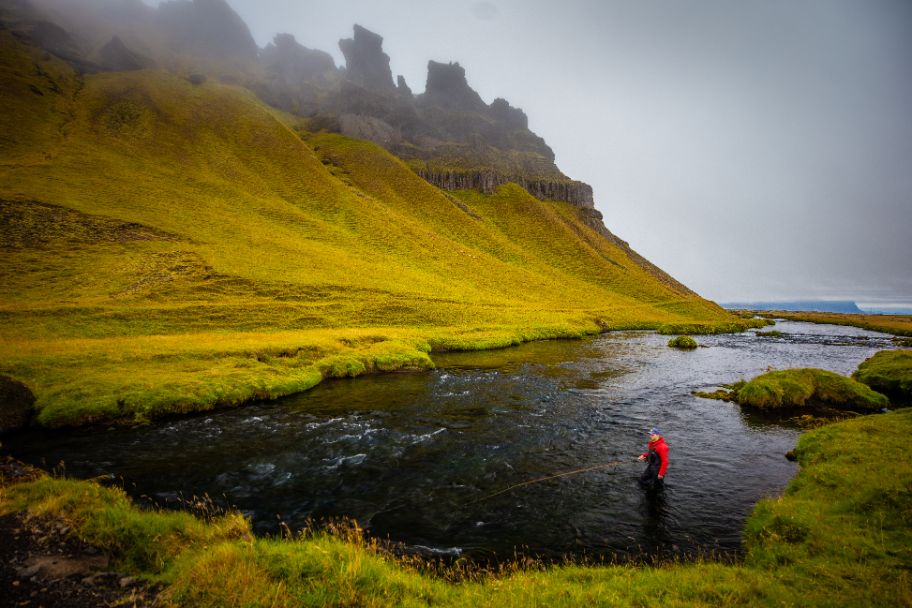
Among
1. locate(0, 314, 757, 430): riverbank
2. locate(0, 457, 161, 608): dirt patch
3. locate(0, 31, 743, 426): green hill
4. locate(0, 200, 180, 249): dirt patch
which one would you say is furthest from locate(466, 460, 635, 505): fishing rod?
locate(0, 200, 180, 249): dirt patch

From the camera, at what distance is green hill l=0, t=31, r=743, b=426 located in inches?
1156

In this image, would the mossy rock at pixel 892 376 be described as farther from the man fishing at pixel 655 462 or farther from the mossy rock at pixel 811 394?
the man fishing at pixel 655 462

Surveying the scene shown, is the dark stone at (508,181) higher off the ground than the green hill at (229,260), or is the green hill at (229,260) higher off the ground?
the dark stone at (508,181)

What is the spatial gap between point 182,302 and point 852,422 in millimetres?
61081

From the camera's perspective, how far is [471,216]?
424 ft

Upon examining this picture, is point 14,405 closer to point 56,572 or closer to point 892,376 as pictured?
point 56,572

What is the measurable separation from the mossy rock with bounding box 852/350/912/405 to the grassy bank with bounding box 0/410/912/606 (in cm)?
2337

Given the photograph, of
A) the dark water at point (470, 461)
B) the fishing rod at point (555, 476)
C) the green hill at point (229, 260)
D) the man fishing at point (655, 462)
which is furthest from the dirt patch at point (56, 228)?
the man fishing at point (655, 462)

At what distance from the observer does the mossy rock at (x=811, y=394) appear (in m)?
25.0

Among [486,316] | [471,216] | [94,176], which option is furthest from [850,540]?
[471,216]

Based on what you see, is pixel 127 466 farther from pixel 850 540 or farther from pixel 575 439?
pixel 850 540

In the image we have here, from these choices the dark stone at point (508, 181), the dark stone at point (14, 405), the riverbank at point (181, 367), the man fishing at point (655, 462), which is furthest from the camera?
the dark stone at point (508, 181)

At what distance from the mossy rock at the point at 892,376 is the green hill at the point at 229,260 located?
3368 cm

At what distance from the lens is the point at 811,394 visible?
2577 centimetres
